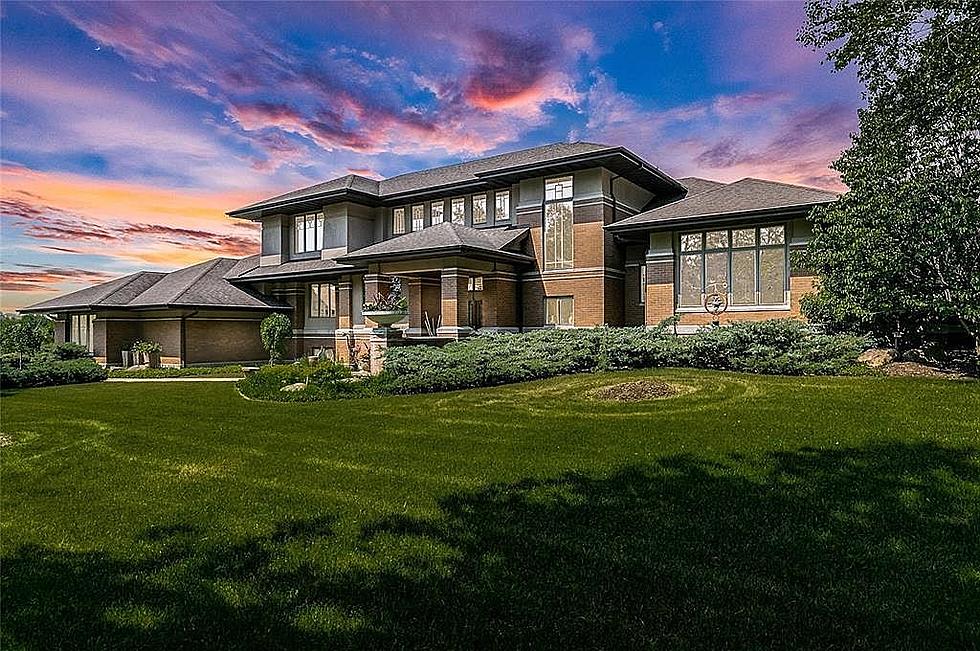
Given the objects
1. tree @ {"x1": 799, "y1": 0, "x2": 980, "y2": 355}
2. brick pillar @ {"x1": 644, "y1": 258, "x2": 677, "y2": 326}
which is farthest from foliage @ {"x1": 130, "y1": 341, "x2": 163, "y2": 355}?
tree @ {"x1": 799, "y1": 0, "x2": 980, "y2": 355}

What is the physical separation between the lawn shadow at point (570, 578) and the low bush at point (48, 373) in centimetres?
1784

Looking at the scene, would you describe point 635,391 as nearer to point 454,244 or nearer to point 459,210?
point 454,244

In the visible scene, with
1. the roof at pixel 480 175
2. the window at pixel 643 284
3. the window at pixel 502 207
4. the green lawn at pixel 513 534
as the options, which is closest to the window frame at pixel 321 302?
the roof at pixel 480 175

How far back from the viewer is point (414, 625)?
142 inches

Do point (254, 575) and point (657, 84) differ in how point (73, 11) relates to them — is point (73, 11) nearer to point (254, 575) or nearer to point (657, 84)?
point (254, 575)

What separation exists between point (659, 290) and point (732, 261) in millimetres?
2466

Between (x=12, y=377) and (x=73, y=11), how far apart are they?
1558 centimetres

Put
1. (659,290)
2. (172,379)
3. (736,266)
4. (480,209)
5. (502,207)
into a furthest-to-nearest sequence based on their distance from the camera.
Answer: (480,209)
(502,207)
(172,379)
(659,290)
(736,266)

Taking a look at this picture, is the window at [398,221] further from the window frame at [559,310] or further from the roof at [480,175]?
the window frame at [559,310]

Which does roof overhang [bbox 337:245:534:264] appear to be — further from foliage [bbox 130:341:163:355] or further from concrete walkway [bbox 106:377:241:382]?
foliage [bbox 130:341:163:355]

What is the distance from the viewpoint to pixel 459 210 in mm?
26359

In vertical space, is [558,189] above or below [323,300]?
above

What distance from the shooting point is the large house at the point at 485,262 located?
19656 millimetres

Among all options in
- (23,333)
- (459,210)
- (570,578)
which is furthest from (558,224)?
(23,333)
